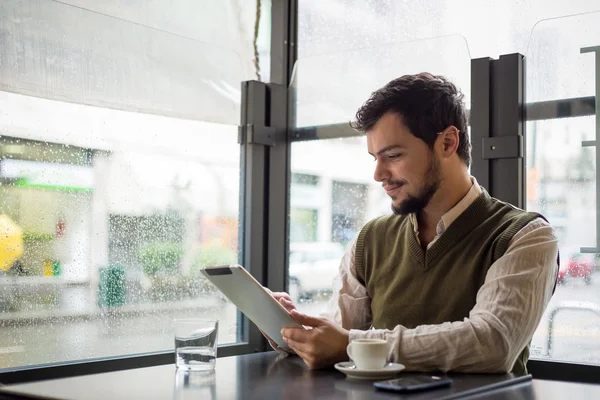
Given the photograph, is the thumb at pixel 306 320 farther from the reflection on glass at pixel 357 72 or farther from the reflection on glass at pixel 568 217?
the reflection on glass at pixel 357 72

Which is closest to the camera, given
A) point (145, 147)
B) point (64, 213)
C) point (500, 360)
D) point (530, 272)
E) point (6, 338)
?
point (500, 360)

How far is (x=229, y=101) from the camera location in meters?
3.06

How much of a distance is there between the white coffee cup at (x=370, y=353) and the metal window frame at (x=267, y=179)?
1571 mm

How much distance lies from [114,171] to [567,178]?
156 cm

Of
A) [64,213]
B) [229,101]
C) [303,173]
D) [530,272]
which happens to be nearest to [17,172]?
[64,213]

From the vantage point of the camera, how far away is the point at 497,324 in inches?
63.7

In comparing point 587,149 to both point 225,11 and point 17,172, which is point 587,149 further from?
point 17,172

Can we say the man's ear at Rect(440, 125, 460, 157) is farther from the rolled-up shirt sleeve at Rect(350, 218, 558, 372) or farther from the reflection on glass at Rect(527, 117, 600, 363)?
the reflection on glass at Rect(527, 117, 600, 363)

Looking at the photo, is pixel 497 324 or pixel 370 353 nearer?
pixel 370 353

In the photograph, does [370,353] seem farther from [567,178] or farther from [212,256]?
[212,256]

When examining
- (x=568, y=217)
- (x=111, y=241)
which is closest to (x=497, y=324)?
(x=568, y=217)

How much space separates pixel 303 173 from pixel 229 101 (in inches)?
17.1

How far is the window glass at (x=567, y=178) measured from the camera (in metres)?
2.39

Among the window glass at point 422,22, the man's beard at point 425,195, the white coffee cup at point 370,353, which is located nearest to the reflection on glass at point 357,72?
the window glass at point 422,22
